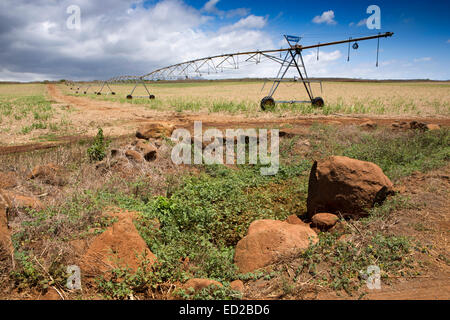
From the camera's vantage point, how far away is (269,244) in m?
3.63

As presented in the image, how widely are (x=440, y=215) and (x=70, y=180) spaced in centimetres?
670

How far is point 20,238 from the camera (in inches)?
139

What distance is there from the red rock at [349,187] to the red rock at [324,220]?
240mm

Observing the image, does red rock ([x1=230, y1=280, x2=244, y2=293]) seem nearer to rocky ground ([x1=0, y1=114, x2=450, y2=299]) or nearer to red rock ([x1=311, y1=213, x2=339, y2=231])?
rocky ground ([x1=0, y1=114, x2=450, y2=299])

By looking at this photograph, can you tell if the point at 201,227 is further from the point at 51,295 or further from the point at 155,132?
the point at 155,132

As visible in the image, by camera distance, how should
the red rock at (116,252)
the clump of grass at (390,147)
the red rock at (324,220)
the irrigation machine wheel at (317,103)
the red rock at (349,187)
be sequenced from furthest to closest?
the irrigation machine wheel at (317,103)
the clump of grass at (390,147)
the red rock at (349,187)
the red rock at (324,220)
the red rock at (116,252)

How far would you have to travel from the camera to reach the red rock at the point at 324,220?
14.0 ft

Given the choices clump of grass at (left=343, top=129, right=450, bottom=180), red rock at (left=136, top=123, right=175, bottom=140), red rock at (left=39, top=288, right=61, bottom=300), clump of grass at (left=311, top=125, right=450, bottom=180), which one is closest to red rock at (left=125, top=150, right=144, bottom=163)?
red rock at (left=136, top=123, right=175, bottom=140)

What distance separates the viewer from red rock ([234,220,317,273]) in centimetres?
352

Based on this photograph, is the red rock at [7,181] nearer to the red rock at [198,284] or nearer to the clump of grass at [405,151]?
the red rock at [198,284]

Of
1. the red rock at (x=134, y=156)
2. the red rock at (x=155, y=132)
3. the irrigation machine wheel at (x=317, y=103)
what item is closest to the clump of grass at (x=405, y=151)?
the red rock at (x=155, y=132)

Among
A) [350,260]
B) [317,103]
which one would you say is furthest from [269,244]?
[317,103]

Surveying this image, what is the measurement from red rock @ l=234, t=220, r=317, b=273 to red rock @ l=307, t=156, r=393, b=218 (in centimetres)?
92

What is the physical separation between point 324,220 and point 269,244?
120cm
